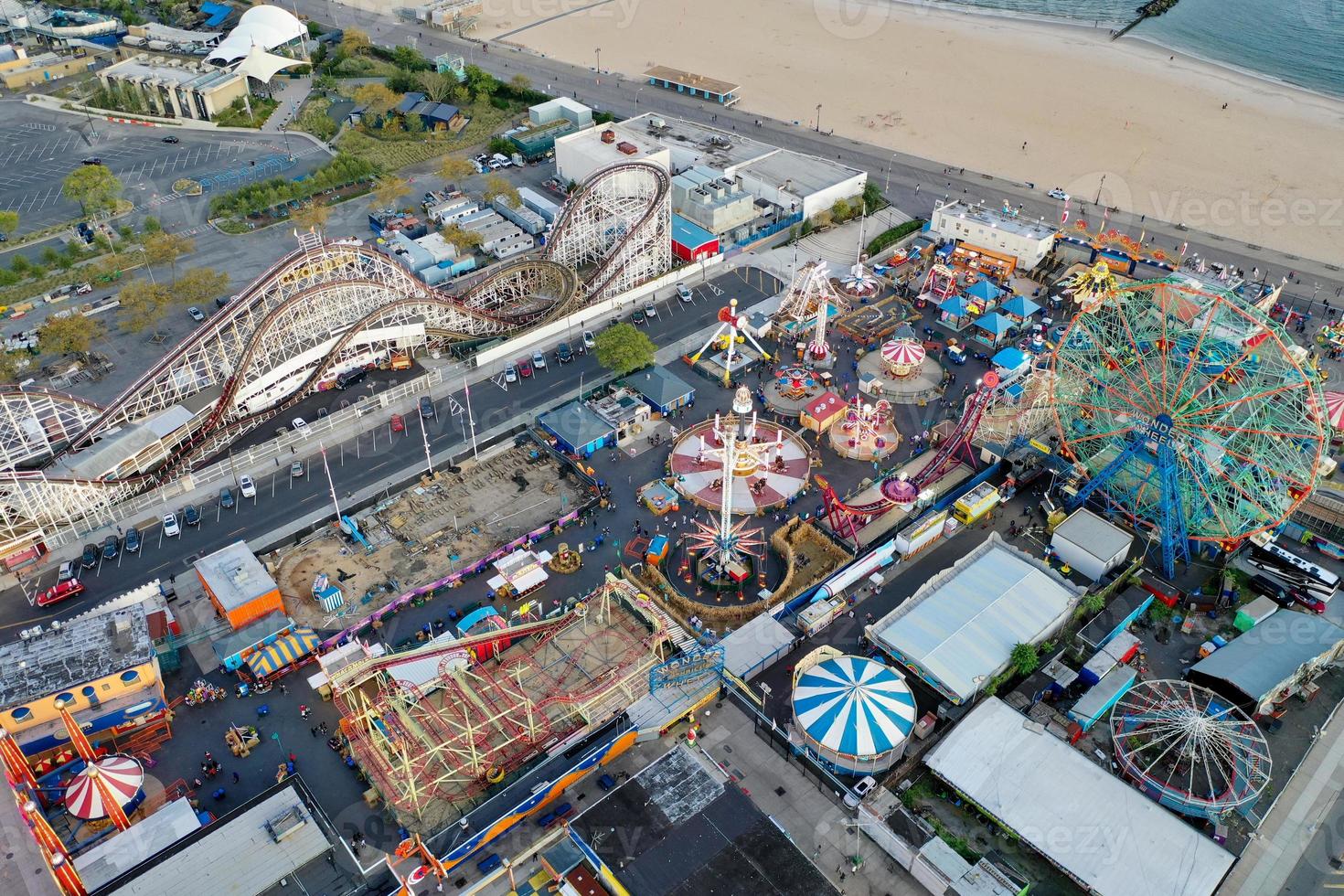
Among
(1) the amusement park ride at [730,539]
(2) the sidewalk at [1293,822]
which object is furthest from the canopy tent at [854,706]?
(2) the sidewalk at [1293,822]

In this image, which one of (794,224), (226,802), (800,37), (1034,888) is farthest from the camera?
(800,37)

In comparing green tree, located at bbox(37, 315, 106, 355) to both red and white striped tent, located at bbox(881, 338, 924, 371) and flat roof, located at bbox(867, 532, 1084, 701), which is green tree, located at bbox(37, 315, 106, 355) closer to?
red and white striped tent, located at bbox(881, 338, 924, 371)

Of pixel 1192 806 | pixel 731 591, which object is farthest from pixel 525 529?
pixel 1192 806

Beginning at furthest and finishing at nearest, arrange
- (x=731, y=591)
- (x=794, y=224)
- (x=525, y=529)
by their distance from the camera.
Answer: (x=794, y=224)
(x=525, y=529)
(x=731, y=591)

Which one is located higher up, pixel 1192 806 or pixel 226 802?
pixel 1192 806

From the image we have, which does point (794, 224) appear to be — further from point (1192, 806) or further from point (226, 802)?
point (226, 802)

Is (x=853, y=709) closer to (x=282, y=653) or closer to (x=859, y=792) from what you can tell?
(x=859, y=792)

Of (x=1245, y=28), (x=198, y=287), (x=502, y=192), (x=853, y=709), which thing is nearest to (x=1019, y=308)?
(x=853, y=709)
